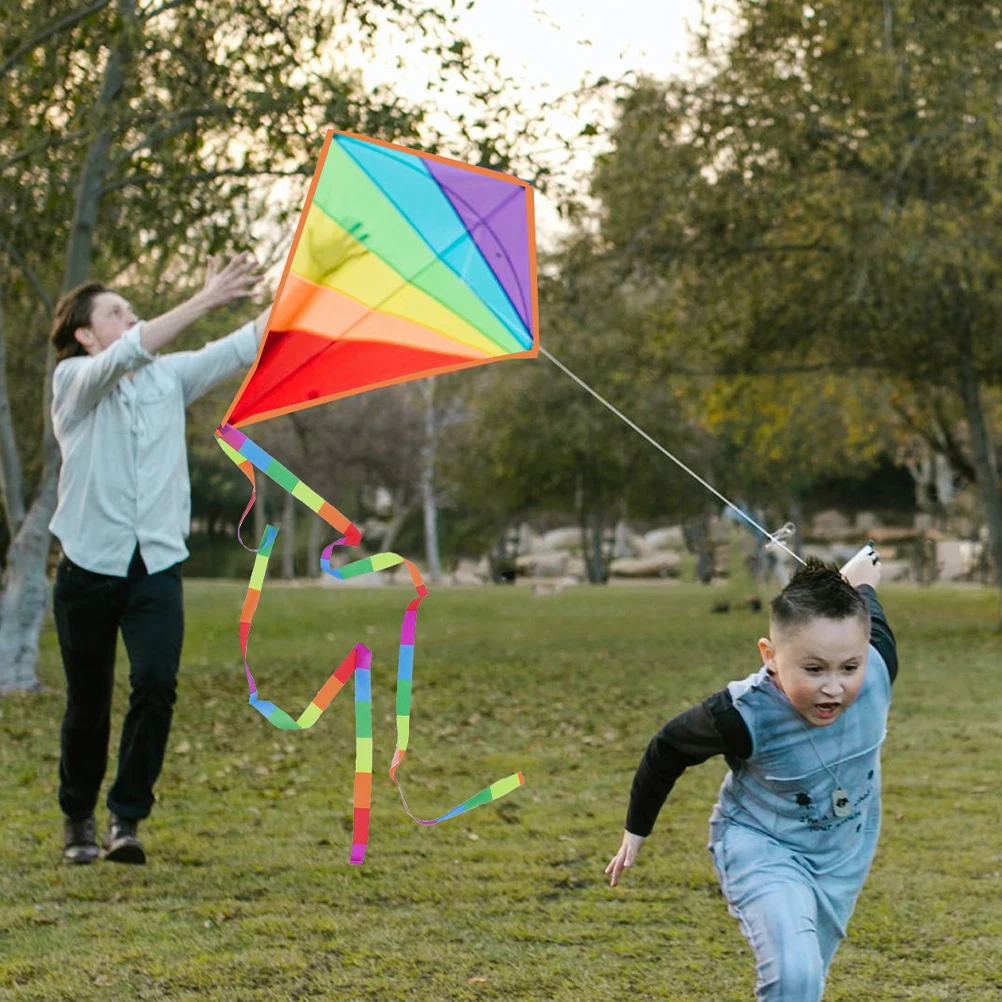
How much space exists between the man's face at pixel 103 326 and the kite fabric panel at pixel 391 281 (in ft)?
4.44

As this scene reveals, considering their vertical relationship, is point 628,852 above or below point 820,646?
below

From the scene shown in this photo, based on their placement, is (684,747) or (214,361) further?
(214,361)

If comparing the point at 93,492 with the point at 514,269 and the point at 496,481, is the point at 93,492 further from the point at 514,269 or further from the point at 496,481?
the point at 496,481

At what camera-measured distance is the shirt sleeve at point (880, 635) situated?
145 inches

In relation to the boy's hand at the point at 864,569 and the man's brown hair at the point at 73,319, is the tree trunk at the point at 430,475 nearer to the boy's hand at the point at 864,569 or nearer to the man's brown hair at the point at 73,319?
the man's brown hair at the point at 73,319

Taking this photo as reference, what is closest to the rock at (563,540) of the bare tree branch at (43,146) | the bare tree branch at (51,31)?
the bare tree branch at (43,146)

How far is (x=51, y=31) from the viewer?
11391mm

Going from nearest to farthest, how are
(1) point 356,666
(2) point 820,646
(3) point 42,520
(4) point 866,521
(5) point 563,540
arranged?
(2) point 820,646 < (1) point 356,666 < (3) point 42,520 < (4) point 866,521 < (5) point 563,540

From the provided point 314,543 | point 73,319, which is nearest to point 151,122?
point 73,319

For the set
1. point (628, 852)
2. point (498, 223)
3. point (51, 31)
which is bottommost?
point (628, 852)

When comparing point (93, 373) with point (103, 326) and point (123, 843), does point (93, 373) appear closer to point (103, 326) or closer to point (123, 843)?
point (103, 326)

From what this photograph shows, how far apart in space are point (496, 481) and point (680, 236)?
2687 cm

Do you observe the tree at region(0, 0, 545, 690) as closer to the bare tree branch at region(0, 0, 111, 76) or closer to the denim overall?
the bare tree branch at region(0, 0, 111, 76)

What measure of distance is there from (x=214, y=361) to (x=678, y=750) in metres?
3.03
